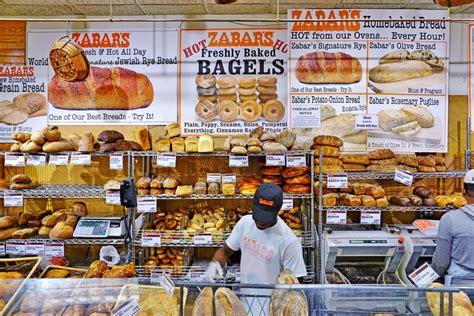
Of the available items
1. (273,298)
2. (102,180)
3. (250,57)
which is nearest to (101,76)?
(102,180)

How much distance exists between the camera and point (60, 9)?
3.76m

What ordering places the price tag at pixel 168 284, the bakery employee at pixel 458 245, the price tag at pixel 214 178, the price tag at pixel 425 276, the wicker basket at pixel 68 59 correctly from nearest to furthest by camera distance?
the price tag at pixel 168 284 < the price tag at pixel 425 276 < the bakery employee at pixel 458 245 < the wicker basket at pixel 68 59 < the price tag at pixel 214 178

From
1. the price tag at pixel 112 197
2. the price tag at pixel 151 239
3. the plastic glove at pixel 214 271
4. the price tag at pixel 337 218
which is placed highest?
the price tag at pixel 112 197

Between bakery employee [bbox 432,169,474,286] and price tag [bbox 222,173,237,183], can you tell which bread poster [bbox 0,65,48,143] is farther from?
bakery employee [bbox 432,169,474,286]

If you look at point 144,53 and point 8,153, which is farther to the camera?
point 144,53

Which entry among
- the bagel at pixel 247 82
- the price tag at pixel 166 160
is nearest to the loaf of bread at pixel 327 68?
the bagel at pixel 247 82

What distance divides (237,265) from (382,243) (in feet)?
3.97

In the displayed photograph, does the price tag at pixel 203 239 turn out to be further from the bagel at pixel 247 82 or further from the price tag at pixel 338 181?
the bagel at pixel 247 82

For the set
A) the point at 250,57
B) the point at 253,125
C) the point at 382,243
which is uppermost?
the point at 250,57

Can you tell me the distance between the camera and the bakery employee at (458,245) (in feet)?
8.17

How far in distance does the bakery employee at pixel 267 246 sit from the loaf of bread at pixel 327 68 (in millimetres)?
1808

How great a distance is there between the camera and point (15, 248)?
10.8 feet

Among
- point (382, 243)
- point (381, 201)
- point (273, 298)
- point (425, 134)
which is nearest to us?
point (273, 298)

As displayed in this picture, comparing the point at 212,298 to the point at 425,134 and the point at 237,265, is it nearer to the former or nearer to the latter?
the point at 237,265
